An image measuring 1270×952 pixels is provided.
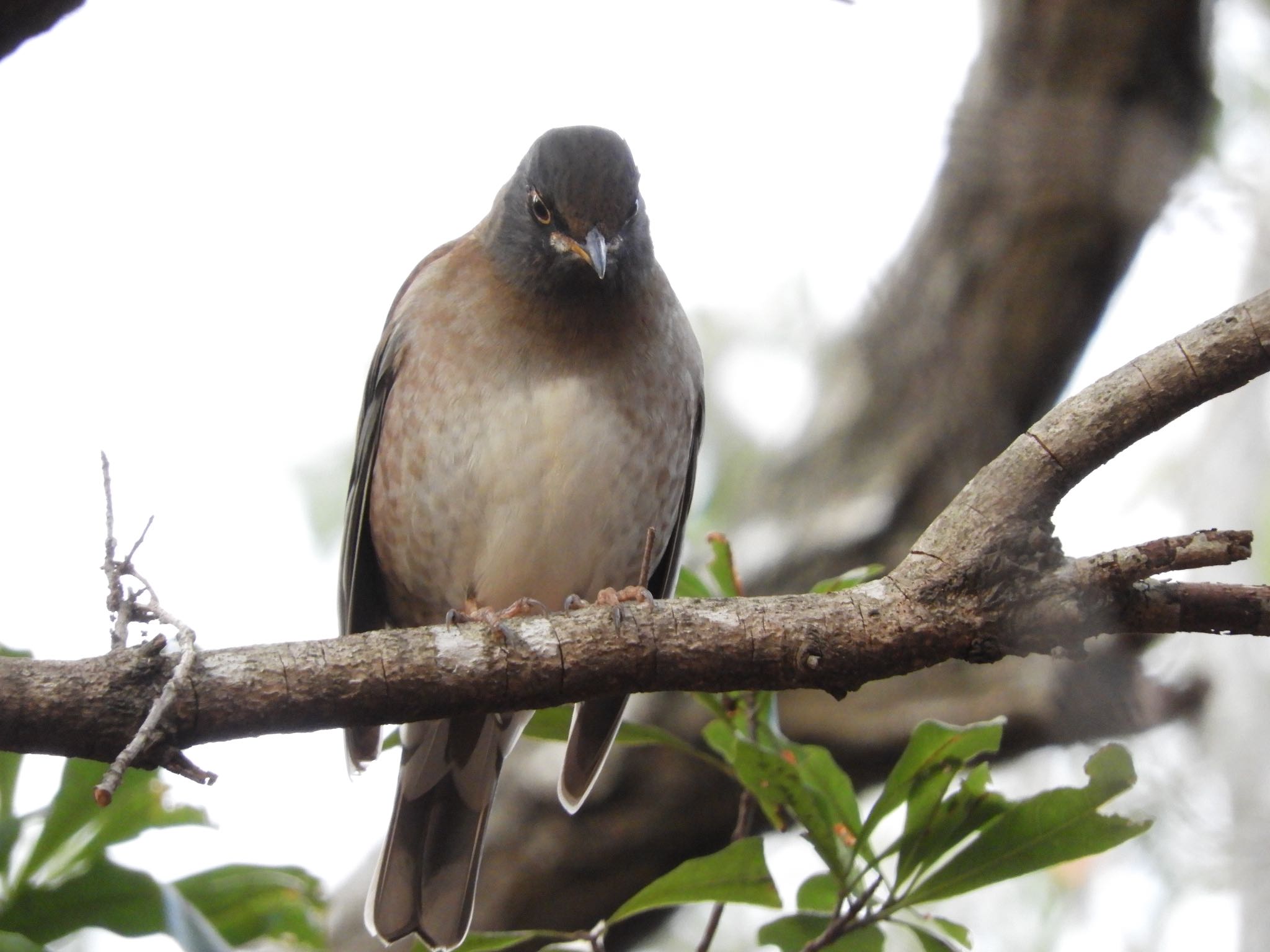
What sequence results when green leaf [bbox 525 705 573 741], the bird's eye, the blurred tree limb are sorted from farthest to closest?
the blurred tree limb → the bird's eye → green leaf [bbox 525 705 573 741]

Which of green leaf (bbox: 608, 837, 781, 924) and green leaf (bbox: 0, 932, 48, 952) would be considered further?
green leaf (bbox: 608, 837, 781, 924)

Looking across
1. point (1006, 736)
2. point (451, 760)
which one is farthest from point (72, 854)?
point (1006, 736)

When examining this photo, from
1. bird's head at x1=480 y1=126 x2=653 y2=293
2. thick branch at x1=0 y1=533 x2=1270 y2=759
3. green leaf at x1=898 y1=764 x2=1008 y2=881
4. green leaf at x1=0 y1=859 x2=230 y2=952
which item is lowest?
green leaf at x1=898 y1=764 x2=1008 y2=881

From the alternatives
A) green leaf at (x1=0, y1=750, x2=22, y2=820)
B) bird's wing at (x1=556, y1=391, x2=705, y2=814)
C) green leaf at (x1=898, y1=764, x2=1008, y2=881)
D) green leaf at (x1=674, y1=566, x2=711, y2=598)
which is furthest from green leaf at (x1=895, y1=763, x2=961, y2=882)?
green leaf at (x1=0, y1=750, x2=22, y2=820)

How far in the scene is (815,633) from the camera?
9.41ft

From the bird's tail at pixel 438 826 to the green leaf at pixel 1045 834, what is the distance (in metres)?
1.62

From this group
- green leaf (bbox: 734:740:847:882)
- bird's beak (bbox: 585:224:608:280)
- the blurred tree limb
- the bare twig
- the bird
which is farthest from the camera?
the blurred tree limb

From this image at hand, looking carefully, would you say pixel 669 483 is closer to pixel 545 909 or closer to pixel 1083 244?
pixel 545 909

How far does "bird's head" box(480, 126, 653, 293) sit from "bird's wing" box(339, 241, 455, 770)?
0.63 meters

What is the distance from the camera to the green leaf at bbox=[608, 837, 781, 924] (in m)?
3.25

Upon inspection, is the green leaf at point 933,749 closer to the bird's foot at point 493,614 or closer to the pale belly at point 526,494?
the bird's foot at point 493,614

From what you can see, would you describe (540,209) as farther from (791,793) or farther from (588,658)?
(791,793)

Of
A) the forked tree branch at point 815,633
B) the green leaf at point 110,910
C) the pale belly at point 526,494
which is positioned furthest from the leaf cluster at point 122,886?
the pale belly at point 526,494

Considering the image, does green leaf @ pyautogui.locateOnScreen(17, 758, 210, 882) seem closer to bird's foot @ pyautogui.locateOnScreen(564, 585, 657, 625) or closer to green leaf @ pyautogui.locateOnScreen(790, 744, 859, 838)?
bird's foot @ pyautogui.locateOnScreen(564, 585, 657, 625)
